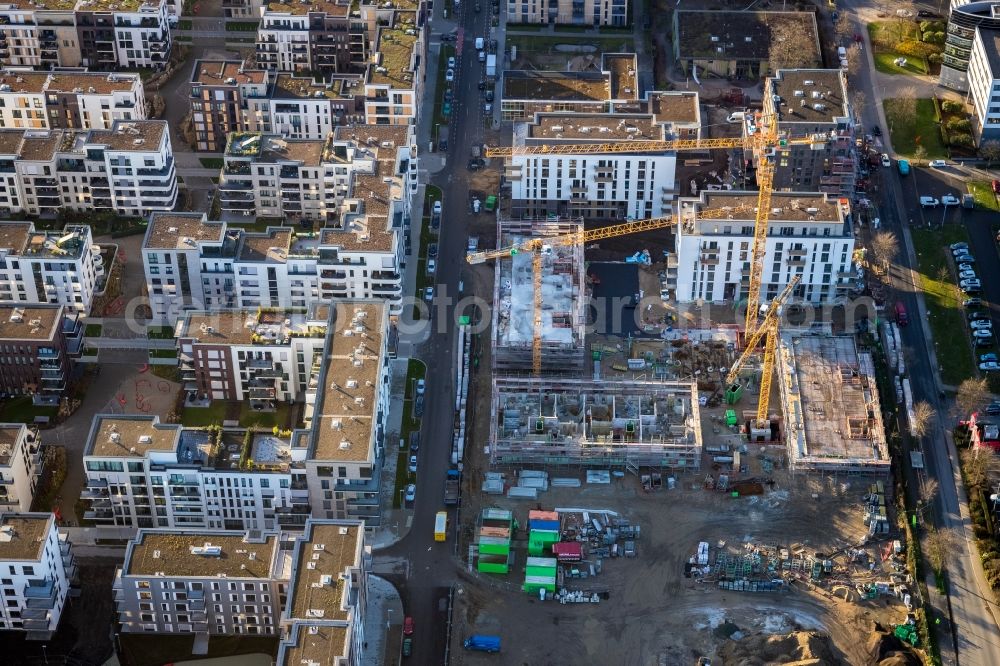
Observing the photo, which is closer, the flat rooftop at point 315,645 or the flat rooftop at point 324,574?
the flat rooftop at point 315,645

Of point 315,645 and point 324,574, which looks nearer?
point 315,645

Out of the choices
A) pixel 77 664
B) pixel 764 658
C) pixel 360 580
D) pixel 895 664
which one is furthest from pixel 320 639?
pixel 895 664

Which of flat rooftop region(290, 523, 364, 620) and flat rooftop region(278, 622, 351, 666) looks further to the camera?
flat rooftop region(290, 523, 364, 620)

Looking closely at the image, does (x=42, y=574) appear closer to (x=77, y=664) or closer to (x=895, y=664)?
(x=77, y=664)

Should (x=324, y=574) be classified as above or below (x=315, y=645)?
above
